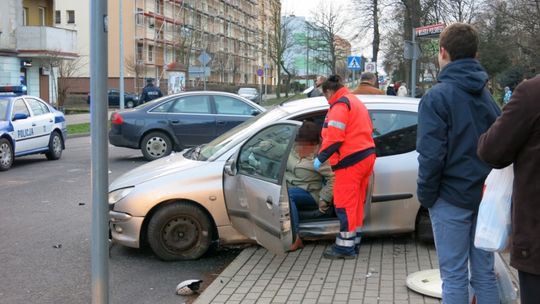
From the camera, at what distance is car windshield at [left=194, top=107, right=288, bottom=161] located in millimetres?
6227

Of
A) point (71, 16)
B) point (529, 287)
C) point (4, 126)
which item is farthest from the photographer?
point (71, 16)

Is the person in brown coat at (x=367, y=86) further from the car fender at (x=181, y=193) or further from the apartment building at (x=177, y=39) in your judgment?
the apartment building at (x=177, y=39)

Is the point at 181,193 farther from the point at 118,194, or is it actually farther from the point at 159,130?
the point at 159,130

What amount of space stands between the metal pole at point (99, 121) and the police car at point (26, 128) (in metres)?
10.0

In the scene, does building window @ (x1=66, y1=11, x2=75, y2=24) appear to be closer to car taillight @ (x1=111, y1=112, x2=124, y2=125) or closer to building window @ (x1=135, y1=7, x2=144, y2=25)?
building window @ (x1=135, y1=7, x2=144, y2=25)

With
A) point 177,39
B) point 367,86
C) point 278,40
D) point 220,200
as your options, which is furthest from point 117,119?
point 177,39

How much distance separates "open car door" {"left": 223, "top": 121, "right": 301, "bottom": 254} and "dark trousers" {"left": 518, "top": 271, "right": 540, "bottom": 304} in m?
2.50

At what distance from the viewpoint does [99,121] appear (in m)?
3.24

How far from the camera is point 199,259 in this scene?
6.13 metres

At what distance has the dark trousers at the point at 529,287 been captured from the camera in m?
2.31

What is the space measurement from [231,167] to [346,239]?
125 cm

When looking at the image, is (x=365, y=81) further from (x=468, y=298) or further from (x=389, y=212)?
(x=468, y=298)

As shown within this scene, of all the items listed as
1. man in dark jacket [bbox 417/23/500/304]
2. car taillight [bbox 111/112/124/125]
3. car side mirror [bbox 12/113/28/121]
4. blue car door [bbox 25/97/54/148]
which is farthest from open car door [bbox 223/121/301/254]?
blue car door [bbox 25/97/54/148]

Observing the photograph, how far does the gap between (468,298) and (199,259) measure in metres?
3.23
